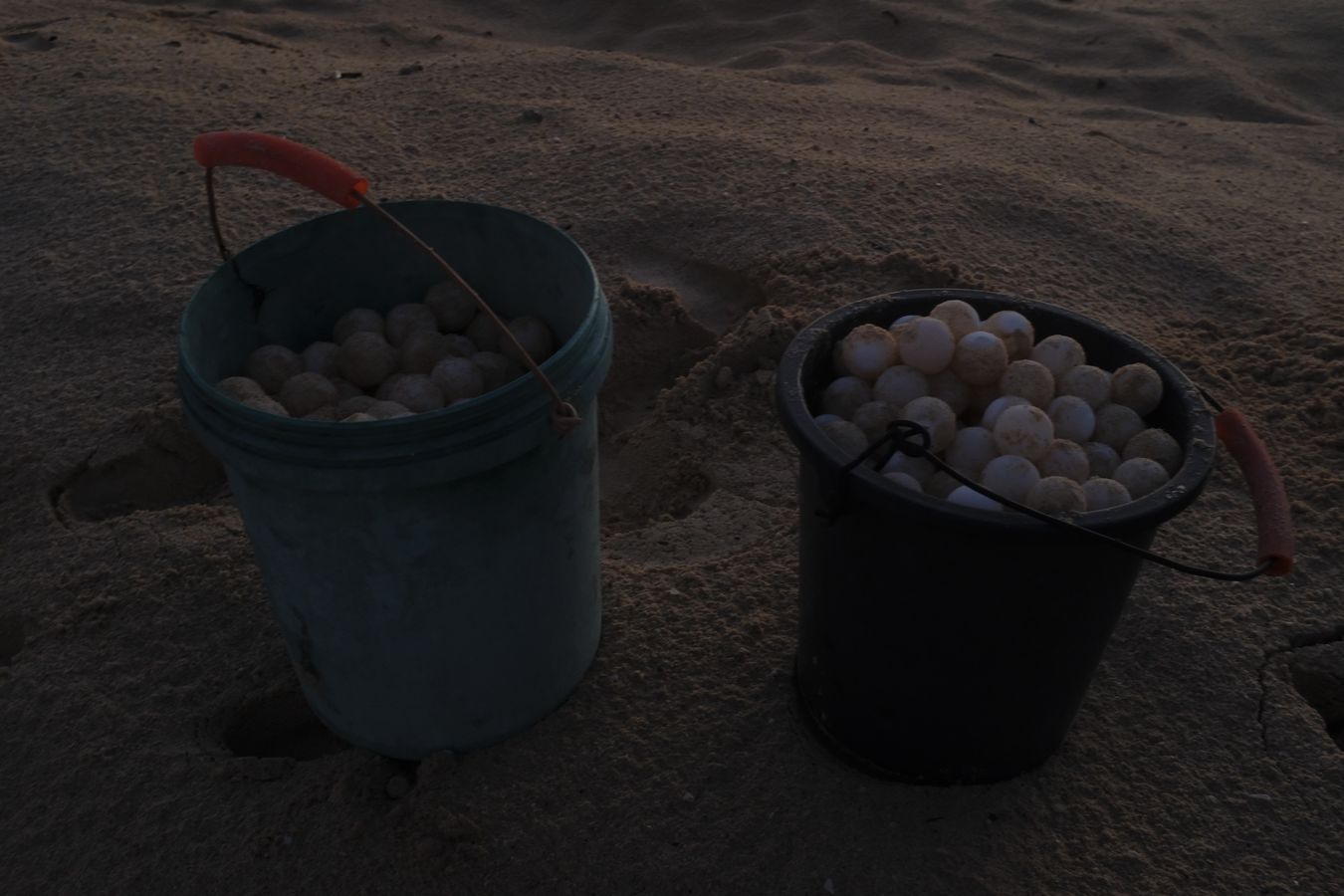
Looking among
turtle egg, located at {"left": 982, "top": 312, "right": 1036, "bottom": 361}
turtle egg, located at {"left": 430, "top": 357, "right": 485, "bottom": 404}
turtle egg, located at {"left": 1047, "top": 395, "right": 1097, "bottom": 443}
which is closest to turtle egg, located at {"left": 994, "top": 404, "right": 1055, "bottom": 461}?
turtle egg, located at {"left": 1047, "top": 395, "right": 1097, "bottom": 443}

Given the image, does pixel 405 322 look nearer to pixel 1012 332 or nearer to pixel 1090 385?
pixel 1012 332

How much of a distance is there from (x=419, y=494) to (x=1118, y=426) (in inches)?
46.7

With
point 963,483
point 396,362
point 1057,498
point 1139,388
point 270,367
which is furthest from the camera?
point 396,362

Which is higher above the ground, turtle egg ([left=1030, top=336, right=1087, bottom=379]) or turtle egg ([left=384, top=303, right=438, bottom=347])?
turtle egg ([left=1030, top=336, right=1087, bottom=379])

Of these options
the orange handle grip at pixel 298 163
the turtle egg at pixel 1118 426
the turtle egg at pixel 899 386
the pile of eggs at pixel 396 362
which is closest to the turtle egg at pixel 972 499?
the turtle egg at pixel 899 386

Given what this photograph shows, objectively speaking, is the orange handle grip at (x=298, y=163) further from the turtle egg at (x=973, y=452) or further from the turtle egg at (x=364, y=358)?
the turtle egg at (x=973, y=452)

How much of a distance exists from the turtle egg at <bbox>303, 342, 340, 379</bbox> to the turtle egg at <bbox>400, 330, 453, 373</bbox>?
0.41 ft

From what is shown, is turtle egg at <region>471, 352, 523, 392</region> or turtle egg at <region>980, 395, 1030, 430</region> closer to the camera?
turtle egg at <region>980, 395, 1030, 430</region>

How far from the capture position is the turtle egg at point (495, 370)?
6.52 ft

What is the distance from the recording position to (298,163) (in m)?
1.55

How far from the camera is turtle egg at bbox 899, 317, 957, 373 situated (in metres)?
1.84

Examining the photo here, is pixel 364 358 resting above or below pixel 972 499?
below

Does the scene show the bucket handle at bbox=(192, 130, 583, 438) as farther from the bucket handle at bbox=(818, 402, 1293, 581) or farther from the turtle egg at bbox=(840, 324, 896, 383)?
the turtle egg at bbox=(840, 324, 896, 383)

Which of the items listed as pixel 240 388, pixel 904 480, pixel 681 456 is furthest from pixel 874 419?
pixel 240 388
